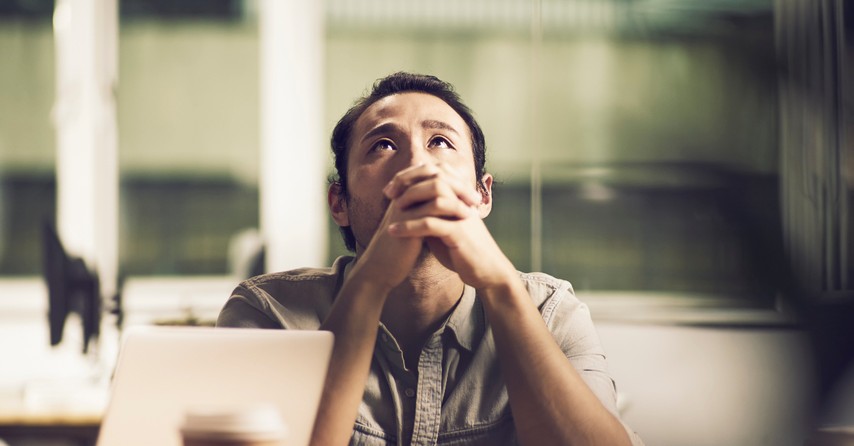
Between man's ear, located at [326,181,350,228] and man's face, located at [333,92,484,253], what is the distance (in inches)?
4.2

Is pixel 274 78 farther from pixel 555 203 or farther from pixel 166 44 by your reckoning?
pixel 555 203

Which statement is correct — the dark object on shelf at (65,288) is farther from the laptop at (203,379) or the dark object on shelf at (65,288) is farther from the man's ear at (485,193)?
Answer: the laptop at (203,379)

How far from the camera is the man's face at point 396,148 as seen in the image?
1481mm

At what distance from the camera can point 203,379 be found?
3.00 ft

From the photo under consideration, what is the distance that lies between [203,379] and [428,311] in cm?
68

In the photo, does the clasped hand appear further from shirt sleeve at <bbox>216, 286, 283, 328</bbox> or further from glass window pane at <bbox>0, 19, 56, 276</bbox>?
glass window pane at <bbox>0, 19, 56, 276</bbox>

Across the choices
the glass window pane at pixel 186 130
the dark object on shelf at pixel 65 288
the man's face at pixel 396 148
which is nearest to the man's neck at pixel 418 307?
the man's face at pixel 396 148

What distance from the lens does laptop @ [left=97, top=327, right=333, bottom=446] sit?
902 mm

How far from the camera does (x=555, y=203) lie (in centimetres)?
369

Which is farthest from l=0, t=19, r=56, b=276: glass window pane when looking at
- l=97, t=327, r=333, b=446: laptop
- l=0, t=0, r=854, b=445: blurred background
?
l=97, t=327, r=333, b=446: laptop

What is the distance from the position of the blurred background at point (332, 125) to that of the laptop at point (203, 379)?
2634mm

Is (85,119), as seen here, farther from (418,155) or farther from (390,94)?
(418,155)

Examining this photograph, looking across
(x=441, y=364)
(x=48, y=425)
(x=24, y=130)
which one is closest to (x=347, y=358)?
(x=441, y=364)

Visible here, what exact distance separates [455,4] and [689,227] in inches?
54.2
